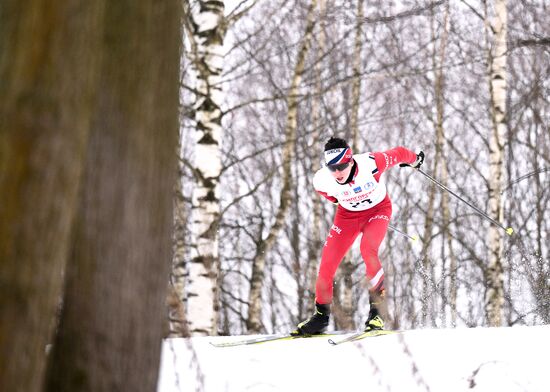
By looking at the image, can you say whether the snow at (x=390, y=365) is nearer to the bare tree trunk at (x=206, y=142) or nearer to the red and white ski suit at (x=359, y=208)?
the red and white ski suit at (x=359, y=208)

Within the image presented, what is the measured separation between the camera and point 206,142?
295 inches

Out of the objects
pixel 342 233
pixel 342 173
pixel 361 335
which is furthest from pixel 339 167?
pixel 361 335

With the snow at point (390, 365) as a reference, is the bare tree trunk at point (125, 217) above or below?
above

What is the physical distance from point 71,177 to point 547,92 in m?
18.2

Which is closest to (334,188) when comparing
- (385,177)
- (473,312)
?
(385,177)

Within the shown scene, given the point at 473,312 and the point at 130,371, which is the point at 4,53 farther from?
the point at 473,312

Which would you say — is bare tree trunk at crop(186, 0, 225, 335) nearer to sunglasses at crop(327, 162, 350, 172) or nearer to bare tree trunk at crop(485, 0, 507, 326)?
sunglasses at crop(327, 162, 350, 172)

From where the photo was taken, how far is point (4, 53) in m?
1.94

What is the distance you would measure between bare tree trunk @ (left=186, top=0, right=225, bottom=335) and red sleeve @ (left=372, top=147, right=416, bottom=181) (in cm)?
187

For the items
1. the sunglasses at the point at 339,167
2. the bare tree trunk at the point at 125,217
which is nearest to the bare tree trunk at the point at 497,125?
the sunglasses at the point at 339,167

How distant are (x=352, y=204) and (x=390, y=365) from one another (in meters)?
2.17

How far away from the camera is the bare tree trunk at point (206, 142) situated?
24.4 feet

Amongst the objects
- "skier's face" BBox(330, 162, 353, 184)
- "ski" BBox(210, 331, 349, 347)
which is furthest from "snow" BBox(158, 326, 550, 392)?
"skier's face" BBox(330, 162, 353, 184)

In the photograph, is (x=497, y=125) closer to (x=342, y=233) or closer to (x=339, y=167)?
(x=342, y=233)
